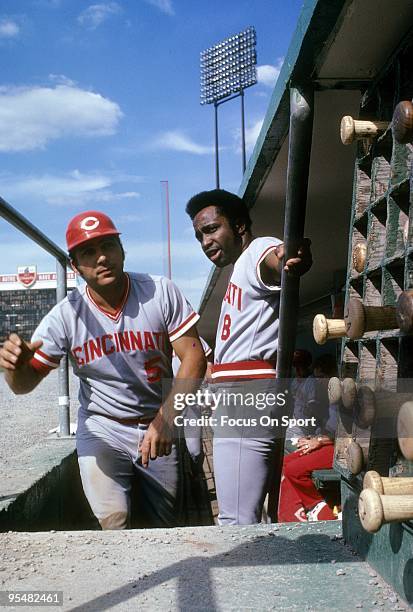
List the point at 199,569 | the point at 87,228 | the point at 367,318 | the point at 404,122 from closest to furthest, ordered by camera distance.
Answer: the point at 404,122 < the point at 367,318 < the point at 199,569 < the point at 87,228

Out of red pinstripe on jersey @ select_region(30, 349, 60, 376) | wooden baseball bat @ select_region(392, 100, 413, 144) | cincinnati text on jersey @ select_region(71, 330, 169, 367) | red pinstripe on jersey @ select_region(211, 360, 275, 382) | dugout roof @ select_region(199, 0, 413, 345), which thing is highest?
dugout roof @ select_region(199, 0, 413, 345)

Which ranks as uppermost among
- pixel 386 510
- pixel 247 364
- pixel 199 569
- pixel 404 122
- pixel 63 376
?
pixel 404 122

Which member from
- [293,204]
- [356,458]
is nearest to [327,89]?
[293,204]

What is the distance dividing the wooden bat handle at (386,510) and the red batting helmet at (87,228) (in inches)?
78.6

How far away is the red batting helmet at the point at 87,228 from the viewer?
3.15 m

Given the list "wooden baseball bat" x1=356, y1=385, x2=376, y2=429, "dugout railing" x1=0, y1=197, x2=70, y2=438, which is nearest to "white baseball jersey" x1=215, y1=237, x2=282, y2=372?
"wooden baseball bat" x1=356, y1=385, x2=376, y2=429

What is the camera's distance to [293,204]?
2670mm

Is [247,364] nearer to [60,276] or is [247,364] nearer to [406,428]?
[406,428]

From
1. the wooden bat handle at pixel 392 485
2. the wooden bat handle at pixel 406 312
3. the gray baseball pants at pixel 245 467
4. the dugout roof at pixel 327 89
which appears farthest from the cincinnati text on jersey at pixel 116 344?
the wooden bat handle at pixel 406 312

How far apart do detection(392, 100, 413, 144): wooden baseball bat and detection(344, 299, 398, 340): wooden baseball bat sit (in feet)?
1.31

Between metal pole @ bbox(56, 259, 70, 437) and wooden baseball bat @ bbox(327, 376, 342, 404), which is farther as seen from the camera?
metal pole @ bbox(56, 259, 70, 437)

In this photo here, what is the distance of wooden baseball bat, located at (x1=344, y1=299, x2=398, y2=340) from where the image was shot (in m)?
1.67

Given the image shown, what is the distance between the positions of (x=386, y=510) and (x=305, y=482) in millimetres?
3056

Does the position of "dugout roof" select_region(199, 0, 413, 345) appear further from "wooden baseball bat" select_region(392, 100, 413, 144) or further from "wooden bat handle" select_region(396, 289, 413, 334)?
"wooden bat handle" select_region(396, 289, 413, 334)
